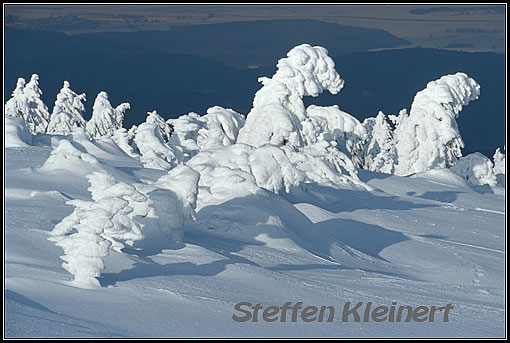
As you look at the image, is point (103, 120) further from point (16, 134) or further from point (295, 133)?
point (16, 134)

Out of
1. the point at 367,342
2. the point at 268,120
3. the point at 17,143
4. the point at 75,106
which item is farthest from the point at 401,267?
the point at 75,106

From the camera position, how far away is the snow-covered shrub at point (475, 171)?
2988 centimetres

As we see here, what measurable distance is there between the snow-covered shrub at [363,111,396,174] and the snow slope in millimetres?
20725

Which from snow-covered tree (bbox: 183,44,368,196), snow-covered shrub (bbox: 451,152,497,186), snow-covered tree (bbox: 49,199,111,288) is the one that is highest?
snow-covered tree (bbox: 183,44,368,196)

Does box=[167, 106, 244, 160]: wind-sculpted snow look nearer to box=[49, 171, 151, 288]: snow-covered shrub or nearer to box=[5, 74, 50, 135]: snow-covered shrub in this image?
box=[49, 171, 151, 288]: snow-covered shrub

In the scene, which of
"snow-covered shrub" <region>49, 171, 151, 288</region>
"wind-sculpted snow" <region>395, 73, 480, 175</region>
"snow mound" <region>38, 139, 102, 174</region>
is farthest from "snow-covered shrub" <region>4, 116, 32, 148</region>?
"wind-sculpted snow" <region>395, 73, 480, 175</region>

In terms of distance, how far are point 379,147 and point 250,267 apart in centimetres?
3922

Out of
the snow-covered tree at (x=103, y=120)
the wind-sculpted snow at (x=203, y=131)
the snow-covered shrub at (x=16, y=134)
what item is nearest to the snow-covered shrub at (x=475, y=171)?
the wind-sculpted snow at (x=203, y=131)

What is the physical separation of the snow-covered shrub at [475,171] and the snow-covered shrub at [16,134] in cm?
1838

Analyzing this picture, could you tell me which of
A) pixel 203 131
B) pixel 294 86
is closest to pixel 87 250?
pixel 203 131

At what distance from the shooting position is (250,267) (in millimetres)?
8305

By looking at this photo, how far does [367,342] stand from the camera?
6.06 meters

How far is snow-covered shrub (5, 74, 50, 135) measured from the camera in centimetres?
4159

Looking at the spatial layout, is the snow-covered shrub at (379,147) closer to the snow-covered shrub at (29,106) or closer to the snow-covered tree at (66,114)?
the snow-covered tree at (66,114)
